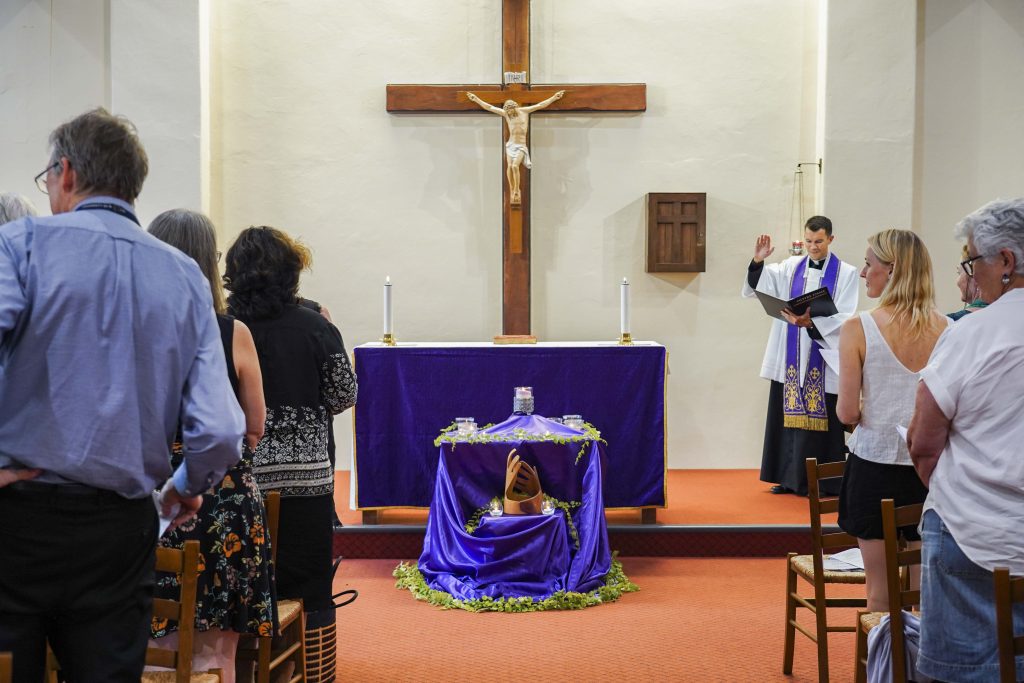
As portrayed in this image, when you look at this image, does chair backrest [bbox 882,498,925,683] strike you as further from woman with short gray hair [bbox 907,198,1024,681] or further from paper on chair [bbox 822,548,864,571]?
paper on chair [bbox 822,548,864,571]

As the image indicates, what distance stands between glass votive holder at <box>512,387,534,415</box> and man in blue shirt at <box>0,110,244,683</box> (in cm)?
303

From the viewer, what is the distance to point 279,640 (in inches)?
117

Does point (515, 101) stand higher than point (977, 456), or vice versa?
point (515, 101)

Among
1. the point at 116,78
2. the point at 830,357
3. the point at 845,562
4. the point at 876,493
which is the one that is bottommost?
the point at 845,562

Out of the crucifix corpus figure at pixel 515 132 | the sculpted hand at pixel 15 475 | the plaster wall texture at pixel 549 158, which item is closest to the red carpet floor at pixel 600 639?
the sculpted hand at pixel 15 475

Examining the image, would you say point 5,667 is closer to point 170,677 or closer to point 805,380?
point 170,677

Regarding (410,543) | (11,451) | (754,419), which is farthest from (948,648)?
(754,419)

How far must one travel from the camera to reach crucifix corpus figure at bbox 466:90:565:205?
6176 mm

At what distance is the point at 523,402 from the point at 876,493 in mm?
2190

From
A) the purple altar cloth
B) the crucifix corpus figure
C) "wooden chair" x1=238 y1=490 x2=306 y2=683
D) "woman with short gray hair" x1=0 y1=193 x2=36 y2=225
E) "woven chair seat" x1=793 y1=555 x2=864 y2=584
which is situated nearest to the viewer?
"wooden chair" x1=238 y1=490 x2=306 y2=683

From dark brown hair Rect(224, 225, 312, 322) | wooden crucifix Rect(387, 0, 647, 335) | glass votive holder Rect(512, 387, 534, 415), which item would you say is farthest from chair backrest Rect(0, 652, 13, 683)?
wooden crucifix Rect(387, 0, 647, 335)

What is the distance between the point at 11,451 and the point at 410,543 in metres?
3.46

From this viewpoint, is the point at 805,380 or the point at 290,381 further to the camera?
the point at 805,380

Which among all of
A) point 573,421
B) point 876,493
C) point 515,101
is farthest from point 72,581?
point 515,101
